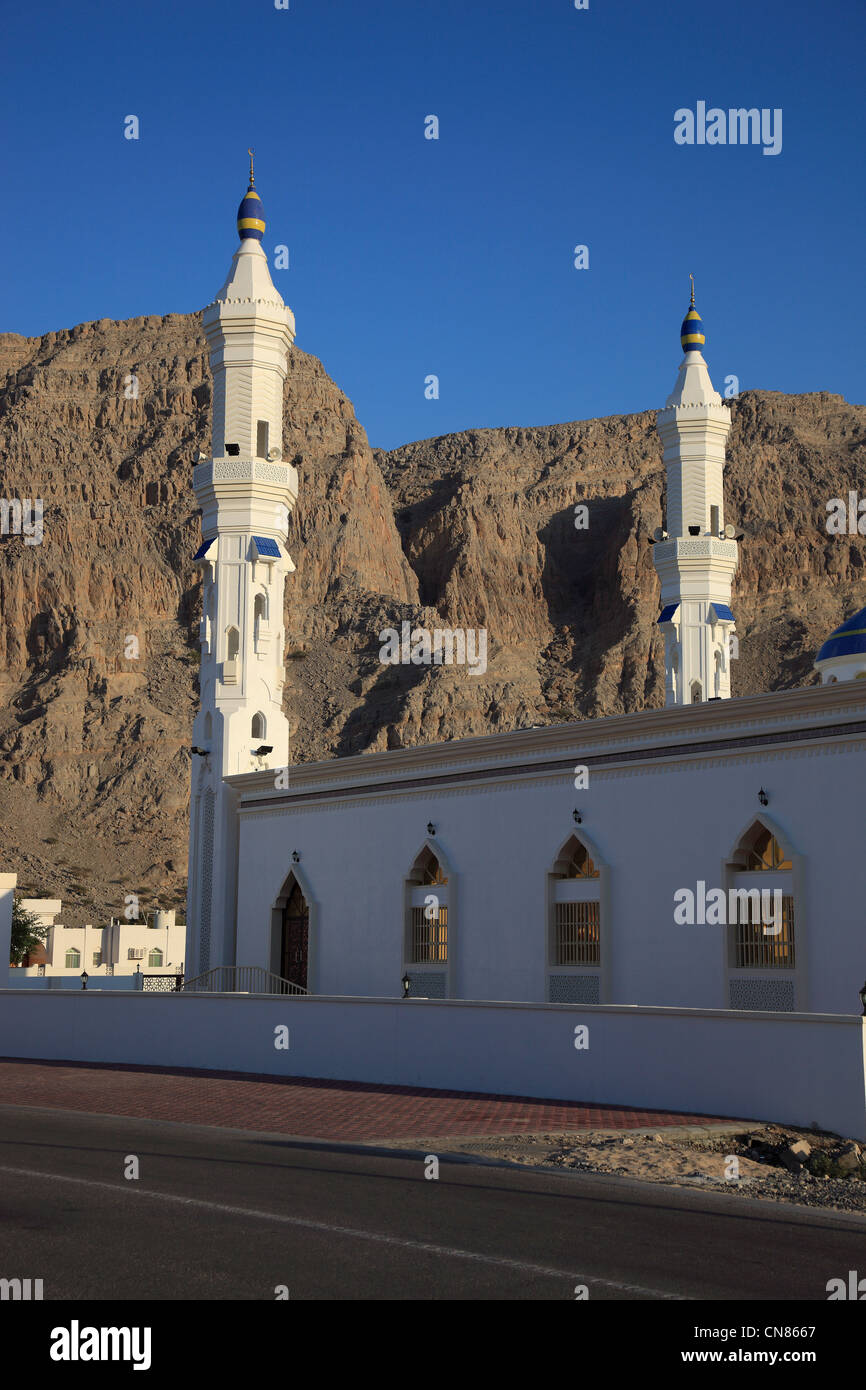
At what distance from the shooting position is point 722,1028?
14523 mm

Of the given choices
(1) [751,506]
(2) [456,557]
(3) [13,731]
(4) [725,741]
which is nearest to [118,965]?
(3) [13,731]

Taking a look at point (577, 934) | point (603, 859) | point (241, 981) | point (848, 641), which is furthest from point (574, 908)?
point (848, 641)

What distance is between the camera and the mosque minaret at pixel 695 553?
33.5 metres

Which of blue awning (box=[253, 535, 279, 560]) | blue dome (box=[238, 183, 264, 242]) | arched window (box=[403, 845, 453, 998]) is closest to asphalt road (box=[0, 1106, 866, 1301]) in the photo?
arched window (box=[403, 845, 453, 998])

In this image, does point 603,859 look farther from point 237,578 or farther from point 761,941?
point 237,578

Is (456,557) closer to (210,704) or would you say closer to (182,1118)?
(210,704)

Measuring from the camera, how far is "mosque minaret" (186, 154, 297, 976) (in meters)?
27.5

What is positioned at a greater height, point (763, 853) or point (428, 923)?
point (763, 853)

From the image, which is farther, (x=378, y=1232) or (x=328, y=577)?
(x=328, y=577)

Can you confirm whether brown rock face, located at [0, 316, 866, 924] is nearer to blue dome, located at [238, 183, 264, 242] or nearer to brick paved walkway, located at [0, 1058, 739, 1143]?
blue dome, located at [238, 183, 264, 242]

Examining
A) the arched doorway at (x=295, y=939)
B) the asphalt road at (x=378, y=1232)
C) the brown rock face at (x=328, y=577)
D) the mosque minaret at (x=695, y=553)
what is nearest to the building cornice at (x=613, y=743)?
the arched doorway at (x=295, y=939)

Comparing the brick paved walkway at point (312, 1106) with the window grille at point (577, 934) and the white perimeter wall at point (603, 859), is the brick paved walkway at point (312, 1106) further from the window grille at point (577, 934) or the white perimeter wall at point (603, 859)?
the window grille at point (577, 934)

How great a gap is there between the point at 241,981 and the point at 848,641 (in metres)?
13.4

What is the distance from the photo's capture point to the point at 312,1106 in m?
15.6
